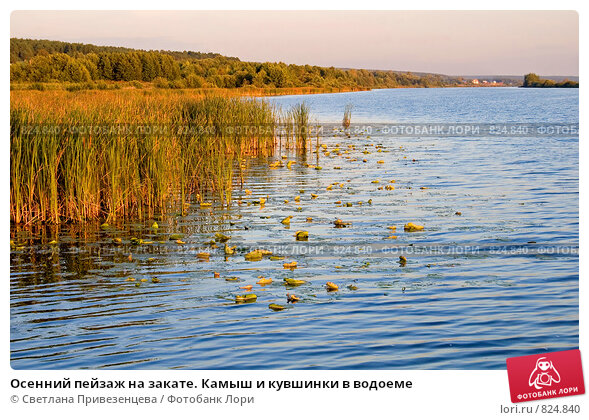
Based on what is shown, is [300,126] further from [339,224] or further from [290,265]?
[290,265]

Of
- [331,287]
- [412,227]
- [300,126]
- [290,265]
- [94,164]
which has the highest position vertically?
[300,126]

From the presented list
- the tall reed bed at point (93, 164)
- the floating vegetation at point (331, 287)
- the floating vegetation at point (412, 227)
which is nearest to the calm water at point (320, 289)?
the floating vegetation at point (331, 287)

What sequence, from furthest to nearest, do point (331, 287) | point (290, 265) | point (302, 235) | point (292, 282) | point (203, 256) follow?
point (302, 235) < point (203, 256) < point (290, 265) < point (292, 282) < point (331, 287)

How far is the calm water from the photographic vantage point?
7.54m

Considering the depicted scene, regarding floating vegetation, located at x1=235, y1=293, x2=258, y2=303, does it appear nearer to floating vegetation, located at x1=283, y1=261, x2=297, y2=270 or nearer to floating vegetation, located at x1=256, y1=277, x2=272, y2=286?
floating vegetation, located at x1=256, y1=277, x2=272, y2=286

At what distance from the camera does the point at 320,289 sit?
9.70 m

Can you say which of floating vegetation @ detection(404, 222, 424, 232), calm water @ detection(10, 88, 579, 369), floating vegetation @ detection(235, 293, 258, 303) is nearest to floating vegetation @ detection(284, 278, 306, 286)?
calm water @ detection(10, 88, 579, 369)
